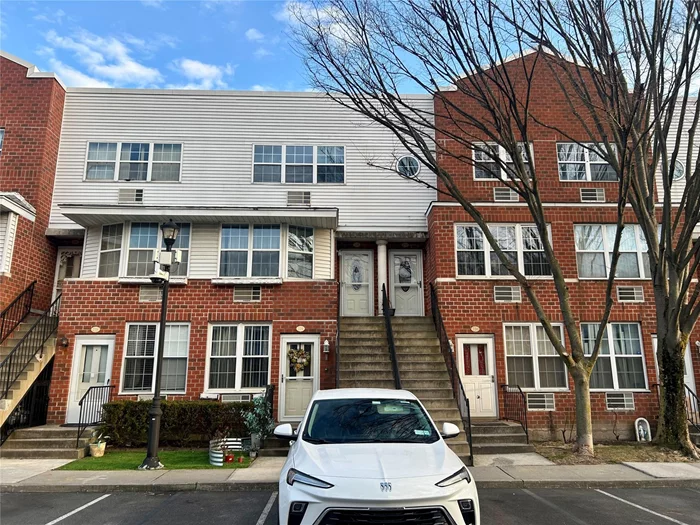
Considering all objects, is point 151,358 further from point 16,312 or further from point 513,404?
point 513,404

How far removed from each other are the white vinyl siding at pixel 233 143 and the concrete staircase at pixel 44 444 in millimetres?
6236

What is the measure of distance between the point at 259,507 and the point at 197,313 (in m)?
6.77

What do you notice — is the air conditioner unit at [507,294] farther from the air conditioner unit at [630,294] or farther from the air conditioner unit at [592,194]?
the air conditioner unit at [592,194]

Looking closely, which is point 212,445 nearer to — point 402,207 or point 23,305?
point 23,305

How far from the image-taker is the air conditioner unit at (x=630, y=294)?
41.8 feet

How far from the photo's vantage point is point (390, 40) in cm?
1020

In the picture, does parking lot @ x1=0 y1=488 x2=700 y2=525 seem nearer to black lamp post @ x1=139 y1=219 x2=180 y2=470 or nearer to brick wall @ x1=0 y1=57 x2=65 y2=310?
black lamp post @ x1=139 y1=219 x2=180 y2=470

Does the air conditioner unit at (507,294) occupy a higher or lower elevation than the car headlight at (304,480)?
higher

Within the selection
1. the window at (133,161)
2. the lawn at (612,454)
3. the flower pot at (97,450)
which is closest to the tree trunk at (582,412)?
the lawn at (612,454)

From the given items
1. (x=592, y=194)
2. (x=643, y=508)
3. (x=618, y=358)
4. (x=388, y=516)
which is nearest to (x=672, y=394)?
(x=618, y=358)

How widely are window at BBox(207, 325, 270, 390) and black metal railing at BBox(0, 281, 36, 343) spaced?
201 inches

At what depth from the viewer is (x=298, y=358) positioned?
1231 centimetres

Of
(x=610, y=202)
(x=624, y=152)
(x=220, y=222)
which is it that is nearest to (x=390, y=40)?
(x=624, y=152)

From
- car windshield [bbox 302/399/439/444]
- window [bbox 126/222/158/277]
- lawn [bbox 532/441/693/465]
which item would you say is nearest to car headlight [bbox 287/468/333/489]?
car windshield [bbox 302/399/439/444]
